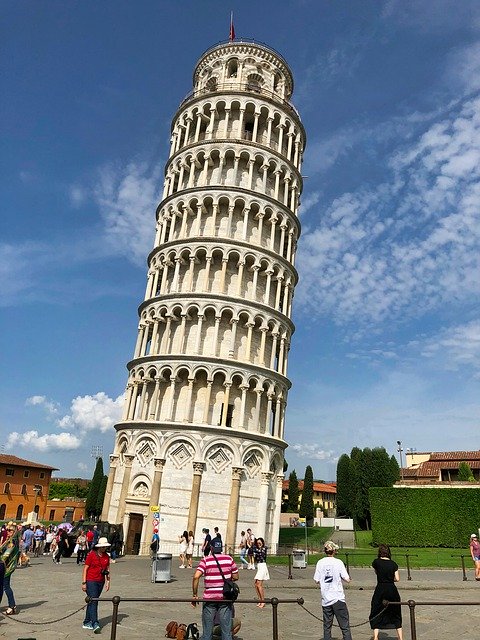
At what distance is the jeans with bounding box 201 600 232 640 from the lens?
8.88 m

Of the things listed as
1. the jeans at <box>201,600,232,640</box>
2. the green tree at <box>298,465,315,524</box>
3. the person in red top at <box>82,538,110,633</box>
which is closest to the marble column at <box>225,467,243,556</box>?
the person in red top at <box>82,538,110,633</box>

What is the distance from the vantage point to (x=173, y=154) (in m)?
44.6

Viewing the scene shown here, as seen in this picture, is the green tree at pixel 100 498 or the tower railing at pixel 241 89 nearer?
the tower railing at pixel 241 89

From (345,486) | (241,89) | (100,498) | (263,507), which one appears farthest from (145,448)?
(100,498)

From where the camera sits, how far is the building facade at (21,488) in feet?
255

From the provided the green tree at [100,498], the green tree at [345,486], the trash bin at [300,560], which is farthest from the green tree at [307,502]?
the trash bin at [300,560]

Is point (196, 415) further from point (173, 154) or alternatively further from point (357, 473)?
point (357, 473)

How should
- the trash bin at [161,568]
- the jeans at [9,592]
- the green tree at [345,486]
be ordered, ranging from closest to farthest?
the jeans at [9,592]
the trash bin at [161,568]
the green tree at [345,486]

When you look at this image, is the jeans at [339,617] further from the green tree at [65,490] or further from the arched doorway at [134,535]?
the green tree at [65,490]

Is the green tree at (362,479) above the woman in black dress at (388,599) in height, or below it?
above

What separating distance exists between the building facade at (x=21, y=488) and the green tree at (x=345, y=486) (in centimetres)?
4642

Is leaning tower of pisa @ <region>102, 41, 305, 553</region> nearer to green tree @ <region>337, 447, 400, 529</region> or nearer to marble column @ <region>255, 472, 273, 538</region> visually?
marble column @ <region>255, 472, 273, 538</region>

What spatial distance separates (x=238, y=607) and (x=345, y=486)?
201ft

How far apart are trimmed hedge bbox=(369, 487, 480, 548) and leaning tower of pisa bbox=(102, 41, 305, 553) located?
10.1m
